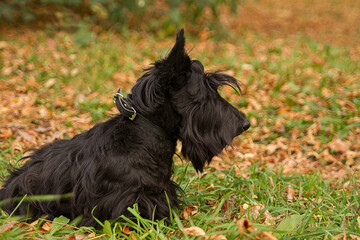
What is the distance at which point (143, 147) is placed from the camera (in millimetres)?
2447

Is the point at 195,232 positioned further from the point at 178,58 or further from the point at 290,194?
the point at 290,194

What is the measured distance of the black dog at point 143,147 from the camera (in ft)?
8.02

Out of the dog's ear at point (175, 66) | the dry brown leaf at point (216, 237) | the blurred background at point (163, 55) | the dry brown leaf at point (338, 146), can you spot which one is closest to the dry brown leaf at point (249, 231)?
the dry brown leaf at point (216, 237)

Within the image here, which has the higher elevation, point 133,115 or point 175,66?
point 175,66

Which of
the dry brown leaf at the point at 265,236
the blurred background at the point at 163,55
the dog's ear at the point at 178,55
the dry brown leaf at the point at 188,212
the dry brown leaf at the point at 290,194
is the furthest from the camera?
the blurred background at the point at 163,55

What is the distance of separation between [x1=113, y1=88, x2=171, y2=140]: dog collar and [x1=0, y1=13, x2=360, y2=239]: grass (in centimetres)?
60

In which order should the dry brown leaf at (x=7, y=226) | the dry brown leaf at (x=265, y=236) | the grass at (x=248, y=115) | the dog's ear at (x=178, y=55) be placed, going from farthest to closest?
the grass at (x=248, y=115) < the dry brown leaf at (x=7, y=226) < the dog's ear at (x=178, y=55) < the dry brown leaf at (x=265, y=236)

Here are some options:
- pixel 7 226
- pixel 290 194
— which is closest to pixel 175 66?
pixel 7 226

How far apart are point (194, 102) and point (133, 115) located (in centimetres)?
42

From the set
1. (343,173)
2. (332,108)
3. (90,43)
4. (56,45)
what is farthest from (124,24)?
(343,173)

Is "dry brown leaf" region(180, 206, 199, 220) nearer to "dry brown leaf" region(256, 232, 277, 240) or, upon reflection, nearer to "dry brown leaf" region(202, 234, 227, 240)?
"dry brown leaf" region(202, 234, 227, 240)

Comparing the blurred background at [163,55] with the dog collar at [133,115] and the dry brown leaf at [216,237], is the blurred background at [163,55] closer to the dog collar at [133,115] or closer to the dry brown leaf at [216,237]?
the dog collar at [133,115]

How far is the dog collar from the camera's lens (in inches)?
95.7

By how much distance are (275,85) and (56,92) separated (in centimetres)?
356
